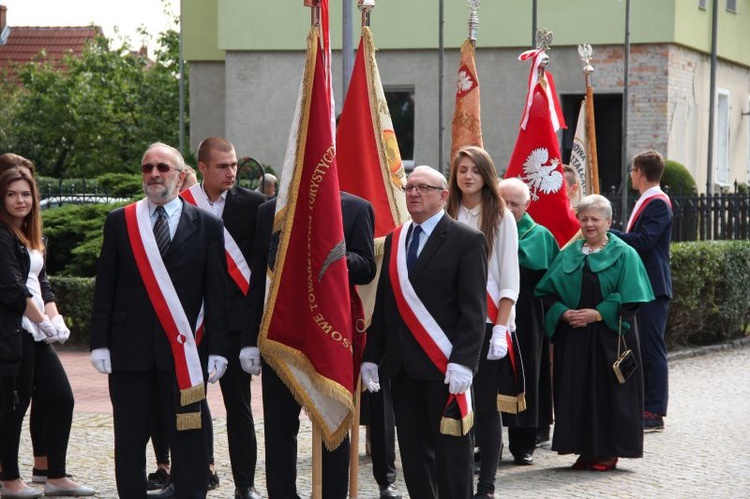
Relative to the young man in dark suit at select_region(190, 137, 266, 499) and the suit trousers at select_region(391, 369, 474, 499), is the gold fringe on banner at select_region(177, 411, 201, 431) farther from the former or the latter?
the young man in dark suit at select_region(190, 137, 266, 499)

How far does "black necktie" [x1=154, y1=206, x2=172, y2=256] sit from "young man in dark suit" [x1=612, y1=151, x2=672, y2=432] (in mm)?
4780

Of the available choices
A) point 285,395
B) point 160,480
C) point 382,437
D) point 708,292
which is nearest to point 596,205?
point 382,437

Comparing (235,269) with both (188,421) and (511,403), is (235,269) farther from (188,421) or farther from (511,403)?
(511,403)

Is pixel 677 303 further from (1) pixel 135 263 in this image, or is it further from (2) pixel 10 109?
(2) pixel 10 109

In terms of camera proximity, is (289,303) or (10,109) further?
(10,109)

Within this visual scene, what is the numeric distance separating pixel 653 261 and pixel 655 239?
8.7 inches

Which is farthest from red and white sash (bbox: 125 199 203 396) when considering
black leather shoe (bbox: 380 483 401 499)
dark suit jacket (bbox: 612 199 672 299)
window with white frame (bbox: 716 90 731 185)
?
window with white frame (bbox: 716 90 731 185)

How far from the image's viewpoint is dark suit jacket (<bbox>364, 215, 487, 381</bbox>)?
6578 mm

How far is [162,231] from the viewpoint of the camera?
671 cm

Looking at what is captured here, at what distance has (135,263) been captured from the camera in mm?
6645

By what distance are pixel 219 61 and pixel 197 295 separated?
23029 millimetres

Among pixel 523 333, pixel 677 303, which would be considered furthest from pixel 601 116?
pixel 523 333

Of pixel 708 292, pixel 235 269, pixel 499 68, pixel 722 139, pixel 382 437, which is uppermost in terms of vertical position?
pixel 499 68

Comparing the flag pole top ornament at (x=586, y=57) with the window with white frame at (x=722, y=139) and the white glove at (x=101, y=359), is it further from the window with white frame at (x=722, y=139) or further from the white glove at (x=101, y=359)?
the window with white frame at (x=722, y=139)
